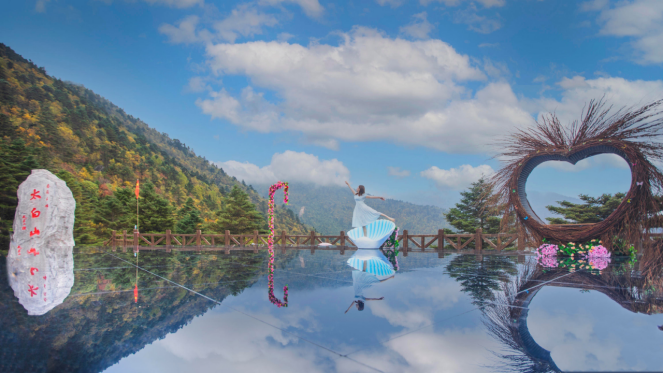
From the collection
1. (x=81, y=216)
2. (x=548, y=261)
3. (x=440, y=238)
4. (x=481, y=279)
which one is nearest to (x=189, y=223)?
(x=81, y=216)

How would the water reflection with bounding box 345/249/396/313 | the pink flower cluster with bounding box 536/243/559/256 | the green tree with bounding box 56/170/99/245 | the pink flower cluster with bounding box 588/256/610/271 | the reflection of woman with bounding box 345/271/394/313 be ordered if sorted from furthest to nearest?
1. the green tree with bounding box 56/170/99/245
2. the pink flower cluster with bounding box 536/243/559/256
3. the pink flower cluster with bounding box 588/256/610/271
4. the water reflection with bounding box 345/249/396/313
5. the reflection of woman with bounding box 345/271/394/313

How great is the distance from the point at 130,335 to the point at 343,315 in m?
2.22

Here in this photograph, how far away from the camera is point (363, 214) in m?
12.9

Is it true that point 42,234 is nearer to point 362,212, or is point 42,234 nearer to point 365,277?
point 362,212

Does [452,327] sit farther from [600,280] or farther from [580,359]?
[600,280]

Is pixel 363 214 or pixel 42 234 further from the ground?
pixel 363 214

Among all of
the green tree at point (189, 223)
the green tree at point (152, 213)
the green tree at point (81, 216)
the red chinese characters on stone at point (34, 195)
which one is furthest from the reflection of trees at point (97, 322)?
the green tree at point (189, 223)

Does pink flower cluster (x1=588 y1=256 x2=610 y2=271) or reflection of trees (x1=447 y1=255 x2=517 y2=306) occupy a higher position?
pink flower cluster (x1=588 y1=256 x2=610 y2=271)

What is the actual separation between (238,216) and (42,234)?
2317 centimetres

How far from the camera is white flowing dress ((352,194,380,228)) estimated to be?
12.8 meters

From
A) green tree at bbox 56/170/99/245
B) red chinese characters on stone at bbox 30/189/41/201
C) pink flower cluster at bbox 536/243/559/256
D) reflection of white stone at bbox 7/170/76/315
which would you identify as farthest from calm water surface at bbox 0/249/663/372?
green tree at bbox 56/170/99/245

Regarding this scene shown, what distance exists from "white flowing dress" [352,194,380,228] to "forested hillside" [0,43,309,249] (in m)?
23.7

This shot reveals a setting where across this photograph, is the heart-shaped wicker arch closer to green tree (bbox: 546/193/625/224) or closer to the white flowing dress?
the white flowing dress

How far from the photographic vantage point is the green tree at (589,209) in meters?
23.4
